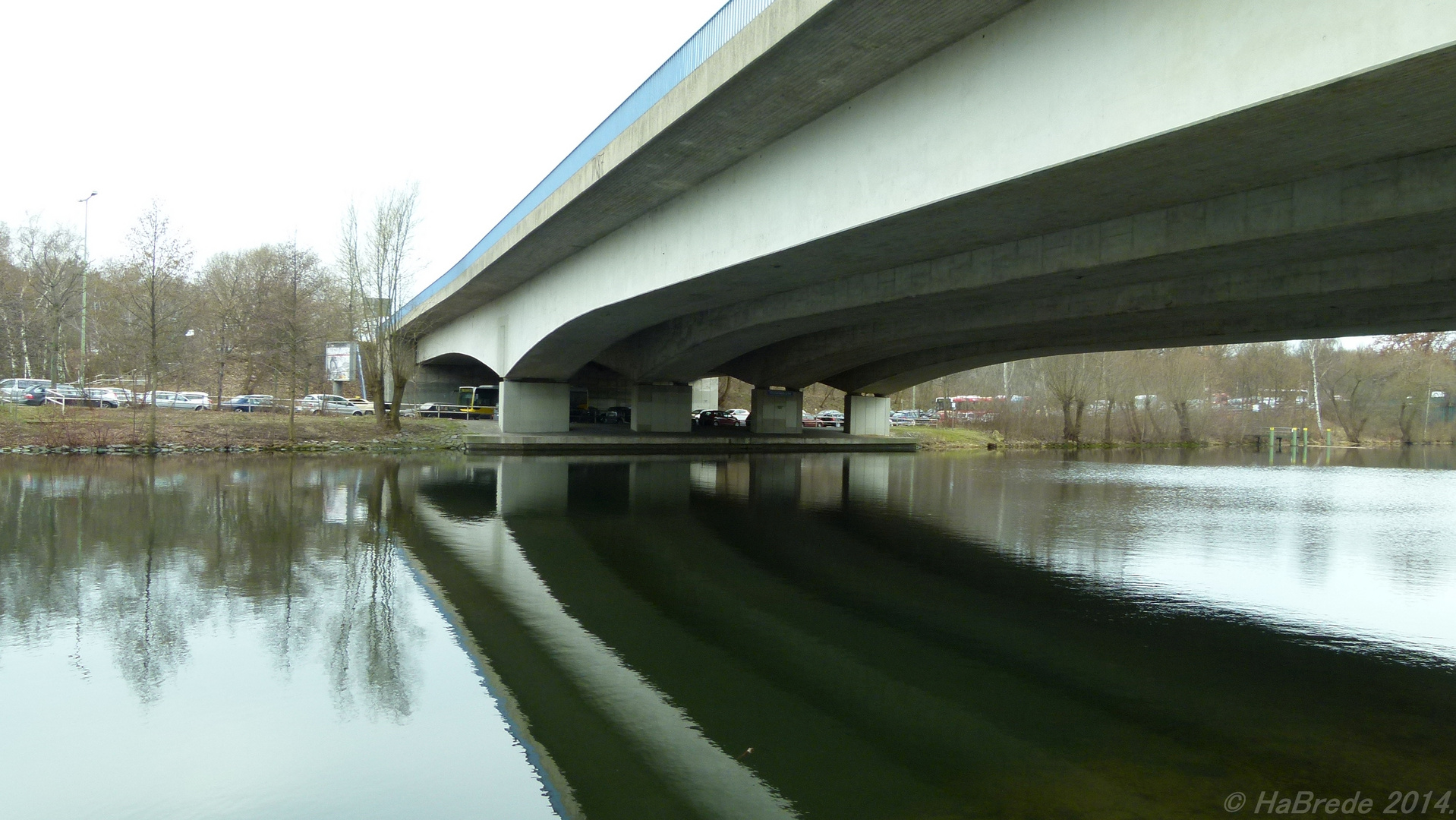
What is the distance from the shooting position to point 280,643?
7.60 meters

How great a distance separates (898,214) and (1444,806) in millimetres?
8579

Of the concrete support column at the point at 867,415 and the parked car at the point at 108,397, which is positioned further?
the concrete support column at the point at 867,415

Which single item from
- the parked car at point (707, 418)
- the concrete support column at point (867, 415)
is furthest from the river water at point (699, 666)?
the parked car at point (707, 418)

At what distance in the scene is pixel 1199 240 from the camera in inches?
476

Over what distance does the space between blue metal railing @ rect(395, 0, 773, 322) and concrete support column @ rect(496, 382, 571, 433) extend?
1375 cm

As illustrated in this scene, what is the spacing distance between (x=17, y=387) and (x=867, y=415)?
44.5 metres

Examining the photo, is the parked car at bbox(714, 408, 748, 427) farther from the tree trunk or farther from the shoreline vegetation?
the tree trunk

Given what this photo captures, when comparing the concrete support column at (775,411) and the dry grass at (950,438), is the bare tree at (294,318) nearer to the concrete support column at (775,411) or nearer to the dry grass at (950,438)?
the concrete support column at (775,411)

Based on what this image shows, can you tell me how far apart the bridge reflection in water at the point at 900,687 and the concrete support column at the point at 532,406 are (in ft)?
81.2

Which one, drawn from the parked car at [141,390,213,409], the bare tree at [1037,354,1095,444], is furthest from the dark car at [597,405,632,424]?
the bare tree at [1037,354,1095,444]

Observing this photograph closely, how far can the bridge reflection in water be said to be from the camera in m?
5.11

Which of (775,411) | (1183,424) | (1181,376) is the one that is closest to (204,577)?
(775,411)

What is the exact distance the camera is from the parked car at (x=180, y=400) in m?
43.0

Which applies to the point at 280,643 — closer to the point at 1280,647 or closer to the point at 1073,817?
the point at 1073,817
